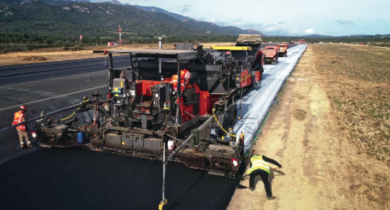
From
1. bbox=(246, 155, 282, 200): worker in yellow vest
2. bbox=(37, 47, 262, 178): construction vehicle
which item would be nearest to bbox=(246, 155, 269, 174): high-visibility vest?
bbox=(246, 155, 282, 200): worker in yellow vest

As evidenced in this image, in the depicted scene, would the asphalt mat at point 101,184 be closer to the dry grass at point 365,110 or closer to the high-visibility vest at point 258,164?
the high-visibility vest at point 258,164

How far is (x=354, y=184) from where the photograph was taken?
6.83m

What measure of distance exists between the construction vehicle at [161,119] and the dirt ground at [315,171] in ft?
3.69

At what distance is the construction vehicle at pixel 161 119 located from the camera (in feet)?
24.2

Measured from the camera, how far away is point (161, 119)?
8.56m

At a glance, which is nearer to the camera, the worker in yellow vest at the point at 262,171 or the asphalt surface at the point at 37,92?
the worker in yellow vest at the point at 262,171

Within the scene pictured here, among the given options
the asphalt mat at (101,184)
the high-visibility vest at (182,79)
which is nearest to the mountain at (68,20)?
the asphalt mat at (101,184)

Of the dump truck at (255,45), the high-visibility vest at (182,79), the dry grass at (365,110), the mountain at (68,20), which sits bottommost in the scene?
the dry grass at (365,110)

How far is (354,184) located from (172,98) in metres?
5.14

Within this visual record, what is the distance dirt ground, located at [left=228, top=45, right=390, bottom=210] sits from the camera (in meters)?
6.09

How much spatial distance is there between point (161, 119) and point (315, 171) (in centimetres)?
451

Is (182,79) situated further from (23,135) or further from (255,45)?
(255,45)

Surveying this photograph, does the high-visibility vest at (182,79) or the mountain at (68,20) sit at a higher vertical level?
the mountain at (68,20)

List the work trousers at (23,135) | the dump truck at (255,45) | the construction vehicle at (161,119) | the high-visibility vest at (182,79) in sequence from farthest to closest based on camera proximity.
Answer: the dump truck at (255,45)
the work trousers at (23,135)
the high-visibility vest at (182,79)
the construction vehicle at (161,119)
